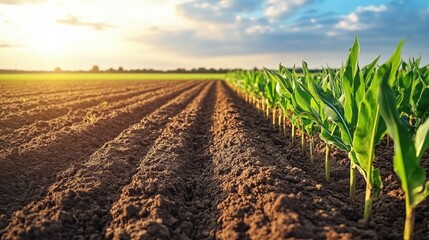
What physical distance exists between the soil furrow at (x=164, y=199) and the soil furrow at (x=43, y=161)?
44.6 inches

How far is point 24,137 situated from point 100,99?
26.0 ft

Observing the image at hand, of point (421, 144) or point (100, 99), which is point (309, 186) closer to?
point (421, 144)

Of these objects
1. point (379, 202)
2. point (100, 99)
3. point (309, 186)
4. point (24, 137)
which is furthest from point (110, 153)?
point (100, 99)

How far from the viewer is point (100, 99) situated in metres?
14.8

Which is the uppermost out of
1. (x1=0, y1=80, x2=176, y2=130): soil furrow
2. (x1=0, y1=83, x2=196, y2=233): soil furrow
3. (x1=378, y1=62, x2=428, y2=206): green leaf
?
(x1=378, y1=62, x2=428, y2=206): green leaf

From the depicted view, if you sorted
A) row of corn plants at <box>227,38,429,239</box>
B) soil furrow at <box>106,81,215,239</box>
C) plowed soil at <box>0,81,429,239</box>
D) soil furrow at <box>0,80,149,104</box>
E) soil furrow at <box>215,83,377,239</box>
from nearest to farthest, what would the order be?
row of corn plants at <box>227,38,429,239</box>
soil furrow at <box>215,83,377,239</box>
plowed soil at <box>0,81,429,239</box>
soil furrow at <box>106,81,215,239</box>
soil furrow at <box>0,80,149,104</box>

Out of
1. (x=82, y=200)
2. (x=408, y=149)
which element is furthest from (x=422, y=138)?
(x=82, y=200)

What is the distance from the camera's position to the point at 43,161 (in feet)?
18.3

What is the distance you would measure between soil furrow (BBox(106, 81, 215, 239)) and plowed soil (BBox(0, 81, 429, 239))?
12mm

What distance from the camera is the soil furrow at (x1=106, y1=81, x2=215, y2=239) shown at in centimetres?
323

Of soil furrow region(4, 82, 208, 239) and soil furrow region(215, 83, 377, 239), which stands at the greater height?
soil furrow region(215, 83, 377, 239)

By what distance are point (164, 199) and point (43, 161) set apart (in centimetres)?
272

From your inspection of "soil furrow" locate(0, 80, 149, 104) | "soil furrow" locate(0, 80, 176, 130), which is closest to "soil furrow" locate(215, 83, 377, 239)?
"soil furrow" locate(0, 80, 176, 130)

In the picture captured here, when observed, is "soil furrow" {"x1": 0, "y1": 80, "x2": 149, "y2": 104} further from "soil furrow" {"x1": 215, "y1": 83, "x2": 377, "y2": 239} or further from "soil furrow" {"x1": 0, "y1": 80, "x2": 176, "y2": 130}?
"soil furrow" {"x1": 215, "y1": 83, "x2": 377, "y2": 239}
